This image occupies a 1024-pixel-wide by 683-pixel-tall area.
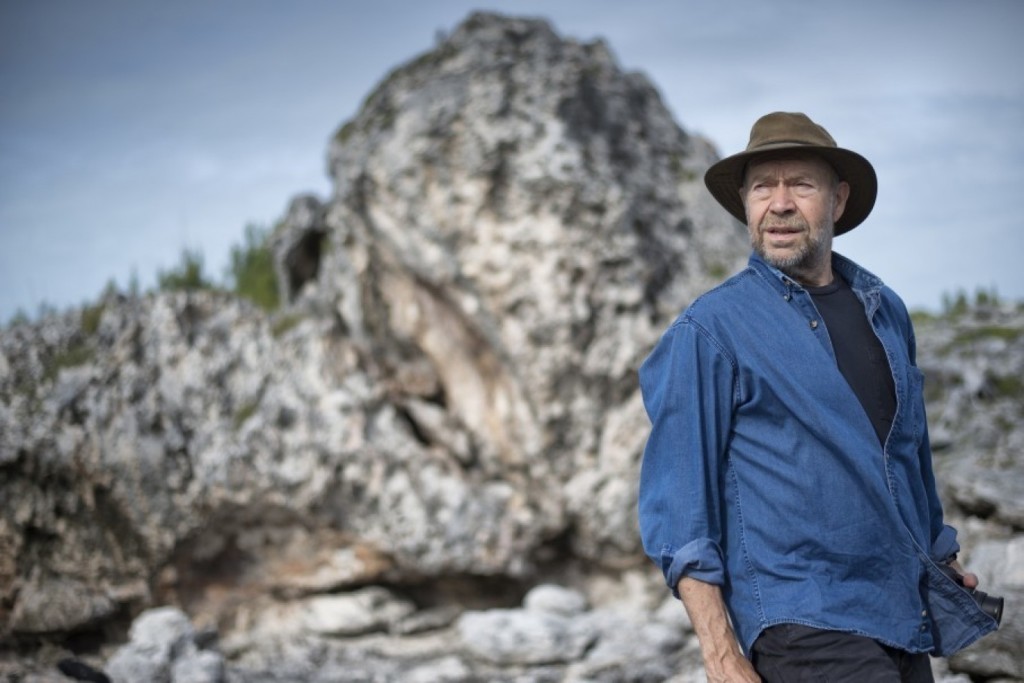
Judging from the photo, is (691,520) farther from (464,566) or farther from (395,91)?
(395,91)

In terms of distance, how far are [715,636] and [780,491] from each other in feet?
1.36

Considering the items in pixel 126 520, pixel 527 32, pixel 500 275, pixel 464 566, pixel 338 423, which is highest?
pixel 527 32

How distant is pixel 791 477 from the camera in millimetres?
2611

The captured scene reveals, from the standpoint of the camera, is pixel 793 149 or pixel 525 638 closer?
pixel 793 149

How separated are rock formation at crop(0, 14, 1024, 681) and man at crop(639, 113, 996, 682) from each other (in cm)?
508

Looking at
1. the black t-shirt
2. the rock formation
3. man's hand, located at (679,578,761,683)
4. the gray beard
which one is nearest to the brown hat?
the gray beard

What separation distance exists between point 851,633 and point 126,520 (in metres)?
7.04

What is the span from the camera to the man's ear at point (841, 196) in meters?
3.10

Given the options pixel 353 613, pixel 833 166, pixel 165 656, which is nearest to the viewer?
pixel 833 166

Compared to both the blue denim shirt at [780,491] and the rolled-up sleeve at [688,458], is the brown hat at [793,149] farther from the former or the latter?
the rolled-up sleeve at [688,458]

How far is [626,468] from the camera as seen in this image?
360 inches

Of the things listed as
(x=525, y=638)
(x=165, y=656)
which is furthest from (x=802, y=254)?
(x=165, y=656)

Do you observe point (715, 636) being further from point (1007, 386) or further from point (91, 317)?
point (1007, 386)

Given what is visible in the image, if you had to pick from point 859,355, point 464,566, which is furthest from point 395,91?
point 859,355
